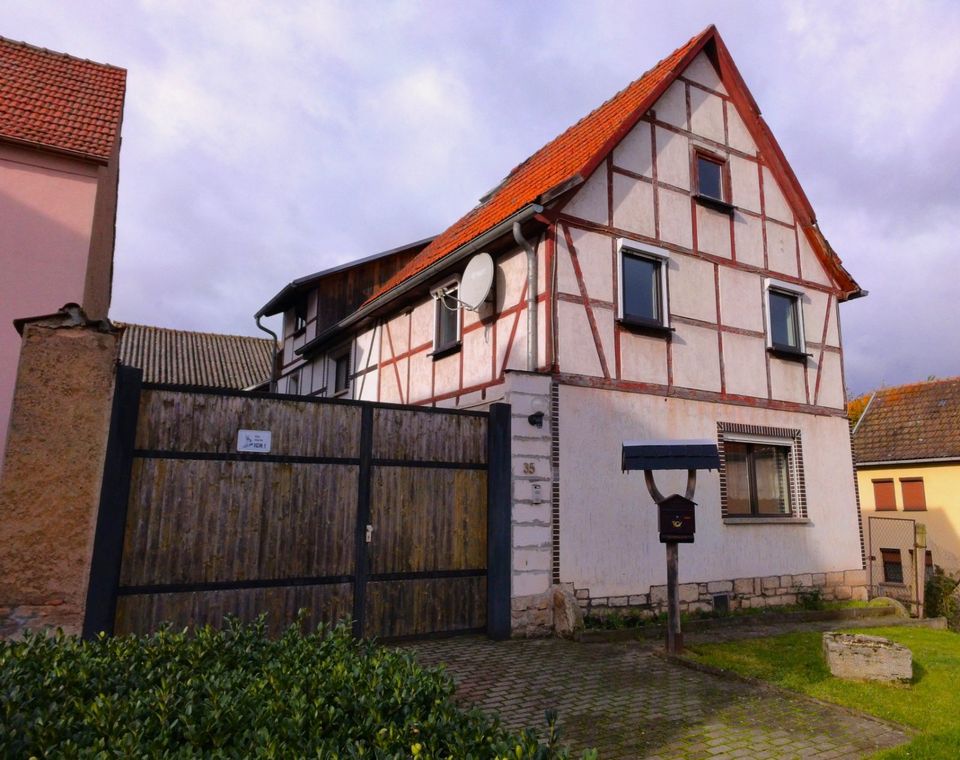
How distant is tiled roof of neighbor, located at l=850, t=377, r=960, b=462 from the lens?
20.8m

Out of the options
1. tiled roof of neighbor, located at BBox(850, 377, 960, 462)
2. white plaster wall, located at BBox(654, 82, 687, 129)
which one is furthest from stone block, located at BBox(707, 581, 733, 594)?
tiled roof of neighbor, located at BBox(850, 377, 960, 462)

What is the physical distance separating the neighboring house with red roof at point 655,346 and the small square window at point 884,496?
490 inches

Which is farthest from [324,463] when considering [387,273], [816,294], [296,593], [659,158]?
[387,273]

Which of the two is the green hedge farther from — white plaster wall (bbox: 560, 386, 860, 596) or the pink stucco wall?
the pink stucco wall

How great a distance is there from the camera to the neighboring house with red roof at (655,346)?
872cm

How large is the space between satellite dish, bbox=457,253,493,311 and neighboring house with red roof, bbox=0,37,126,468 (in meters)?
5.63

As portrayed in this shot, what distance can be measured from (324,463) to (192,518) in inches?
54.9

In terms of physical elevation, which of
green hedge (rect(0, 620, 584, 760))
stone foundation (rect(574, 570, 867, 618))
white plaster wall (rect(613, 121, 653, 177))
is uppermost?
white plaster wall (rect(613, 121, 653, 177))

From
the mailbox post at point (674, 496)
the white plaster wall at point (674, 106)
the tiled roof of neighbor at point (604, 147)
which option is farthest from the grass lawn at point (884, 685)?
the white plaster wall at point (674, 106)

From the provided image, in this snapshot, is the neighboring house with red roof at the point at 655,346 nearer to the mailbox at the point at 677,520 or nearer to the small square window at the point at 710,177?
the small square window at the point at 710,177

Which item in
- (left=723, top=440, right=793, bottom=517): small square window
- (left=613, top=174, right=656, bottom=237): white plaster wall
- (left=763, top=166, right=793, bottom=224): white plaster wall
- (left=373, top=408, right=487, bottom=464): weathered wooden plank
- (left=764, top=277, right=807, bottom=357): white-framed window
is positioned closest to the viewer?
(left=373, top=408, right=487, bottom=464): weathered wooden plank

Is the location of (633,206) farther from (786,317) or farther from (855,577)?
(855,577)

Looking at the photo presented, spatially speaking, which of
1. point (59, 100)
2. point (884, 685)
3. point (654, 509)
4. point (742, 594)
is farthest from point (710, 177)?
point (59, 100)

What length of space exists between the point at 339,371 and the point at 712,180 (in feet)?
31.5
